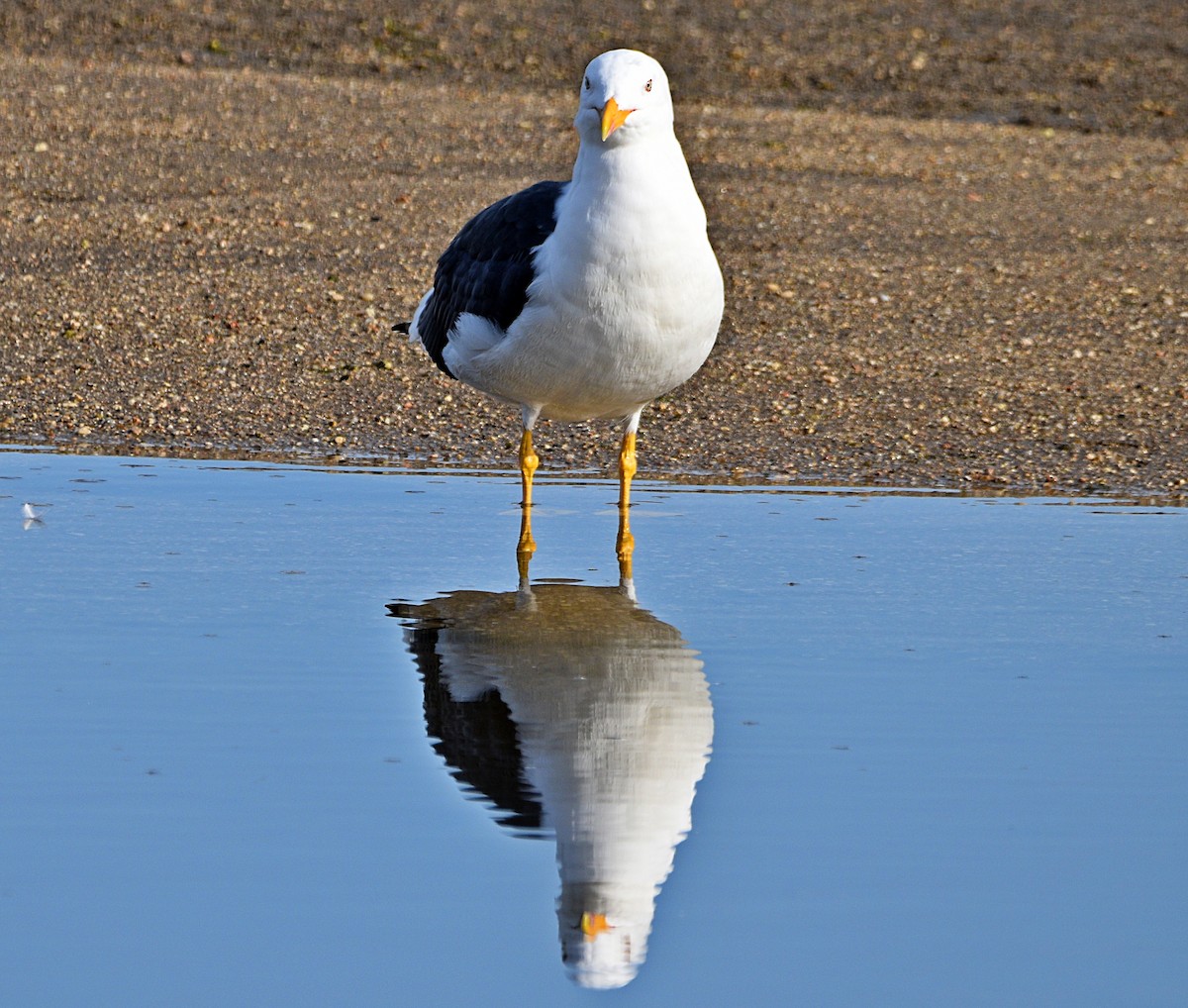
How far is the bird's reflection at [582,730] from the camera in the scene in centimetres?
365

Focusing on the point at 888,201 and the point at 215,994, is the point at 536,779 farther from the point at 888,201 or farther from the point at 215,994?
the point at 888,201

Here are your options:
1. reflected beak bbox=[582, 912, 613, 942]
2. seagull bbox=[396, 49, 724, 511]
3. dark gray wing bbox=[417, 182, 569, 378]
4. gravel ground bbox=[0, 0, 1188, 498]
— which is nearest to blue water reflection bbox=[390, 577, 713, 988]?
reflected beak bbox=[582, 912, 613, 942]

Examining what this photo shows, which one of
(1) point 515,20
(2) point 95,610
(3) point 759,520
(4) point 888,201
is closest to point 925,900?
(2) point 95,610

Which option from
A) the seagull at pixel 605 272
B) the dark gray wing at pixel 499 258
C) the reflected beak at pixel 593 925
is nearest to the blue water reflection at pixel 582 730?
the reflected beak at pixel 593 925

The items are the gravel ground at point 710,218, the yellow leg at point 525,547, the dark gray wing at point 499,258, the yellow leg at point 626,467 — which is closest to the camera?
the yellow leg at point 525,547

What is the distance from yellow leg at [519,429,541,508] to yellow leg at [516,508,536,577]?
7cm

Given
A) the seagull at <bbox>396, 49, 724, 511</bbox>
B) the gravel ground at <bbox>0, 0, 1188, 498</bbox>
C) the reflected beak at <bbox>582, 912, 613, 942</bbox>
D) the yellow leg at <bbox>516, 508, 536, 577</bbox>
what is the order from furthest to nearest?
the gravel ground at <bbox>0, 0, 1188, 498</bbox>
the yellow leg at <bbox>516, 508, 536, 577</bbox>
the seagull at <bbox>396, 49, 724, 511</bbox>
the reflected beak at <bbox>582, 912, 613, 942</bbox>

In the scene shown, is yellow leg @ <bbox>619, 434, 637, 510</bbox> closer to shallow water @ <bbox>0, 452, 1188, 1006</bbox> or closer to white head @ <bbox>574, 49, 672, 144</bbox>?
shallow water @ <bbox>0, 452, 1188, 1006</bbox>

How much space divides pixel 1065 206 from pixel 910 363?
5336 millimetres

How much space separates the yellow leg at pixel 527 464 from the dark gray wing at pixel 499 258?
1.62 ft

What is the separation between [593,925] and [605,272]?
2.86 metres

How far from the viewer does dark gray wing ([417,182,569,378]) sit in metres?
6.39

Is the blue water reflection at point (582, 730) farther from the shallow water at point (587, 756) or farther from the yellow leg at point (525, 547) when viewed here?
the yellow leg at point (525, 547)

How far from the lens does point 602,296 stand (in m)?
6.02
